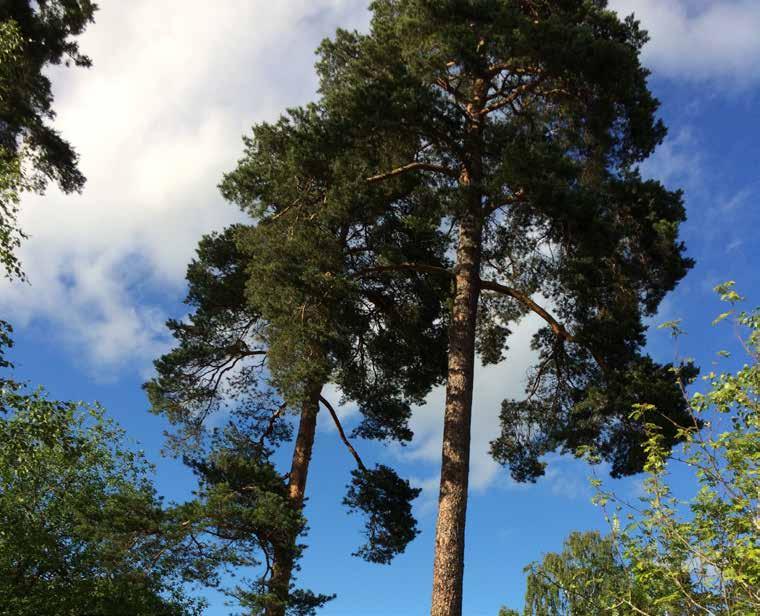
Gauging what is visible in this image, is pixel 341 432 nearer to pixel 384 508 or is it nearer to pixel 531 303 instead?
pixel 384 508

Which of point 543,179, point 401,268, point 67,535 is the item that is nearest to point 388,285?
point 401,268

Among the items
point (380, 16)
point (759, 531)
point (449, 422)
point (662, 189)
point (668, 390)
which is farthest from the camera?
point (380, 16)

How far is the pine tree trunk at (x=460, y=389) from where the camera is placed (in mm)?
9703

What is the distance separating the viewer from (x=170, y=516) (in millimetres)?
10906

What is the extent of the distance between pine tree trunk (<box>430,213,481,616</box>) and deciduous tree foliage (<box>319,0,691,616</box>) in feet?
0.08

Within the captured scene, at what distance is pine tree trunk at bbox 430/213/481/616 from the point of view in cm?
964

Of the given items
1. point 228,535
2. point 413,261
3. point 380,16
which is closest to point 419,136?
point 413,261

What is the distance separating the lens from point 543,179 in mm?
10391

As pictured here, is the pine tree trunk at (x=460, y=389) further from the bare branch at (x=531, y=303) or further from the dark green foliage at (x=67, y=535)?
the dark green foliage at (x=67, y=535)

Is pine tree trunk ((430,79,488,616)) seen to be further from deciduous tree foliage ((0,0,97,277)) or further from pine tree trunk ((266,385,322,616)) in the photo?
deciduous tree foliage ((0,0,97,277))

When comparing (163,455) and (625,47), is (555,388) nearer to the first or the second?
(625,47)

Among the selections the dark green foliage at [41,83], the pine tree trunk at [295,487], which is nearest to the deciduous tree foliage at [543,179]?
the pine tree trunk at [295,487]

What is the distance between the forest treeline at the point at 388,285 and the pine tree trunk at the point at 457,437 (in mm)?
39

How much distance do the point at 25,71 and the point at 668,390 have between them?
529 inches
